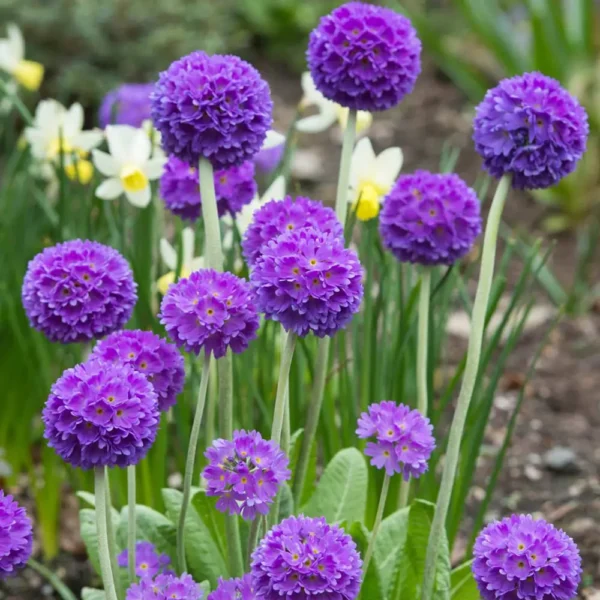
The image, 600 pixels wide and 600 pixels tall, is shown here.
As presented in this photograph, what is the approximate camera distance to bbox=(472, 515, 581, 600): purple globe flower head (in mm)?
1217

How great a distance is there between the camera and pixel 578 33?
4125 mm

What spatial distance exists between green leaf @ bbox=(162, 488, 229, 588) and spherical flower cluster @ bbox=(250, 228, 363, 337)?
0.60m

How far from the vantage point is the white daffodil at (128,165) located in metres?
2.02

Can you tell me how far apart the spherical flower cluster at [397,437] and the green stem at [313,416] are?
0.95 feet

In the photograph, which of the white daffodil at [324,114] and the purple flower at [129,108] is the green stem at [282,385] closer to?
the white daffodil at [324,114]

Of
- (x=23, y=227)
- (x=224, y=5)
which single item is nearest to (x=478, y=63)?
(x=224, y=5)

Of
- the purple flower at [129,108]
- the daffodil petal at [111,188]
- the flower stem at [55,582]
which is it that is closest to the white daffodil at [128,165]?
the daffodil petal at [111,188]

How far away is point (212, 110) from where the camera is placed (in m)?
1.34

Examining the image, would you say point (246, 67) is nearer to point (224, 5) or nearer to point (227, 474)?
point (227, 474)

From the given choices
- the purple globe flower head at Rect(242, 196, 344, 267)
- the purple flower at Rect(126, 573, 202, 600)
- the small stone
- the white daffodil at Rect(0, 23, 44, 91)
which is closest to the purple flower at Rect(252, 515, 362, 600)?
the purple flower at Rect(126, 573, 202, 600)

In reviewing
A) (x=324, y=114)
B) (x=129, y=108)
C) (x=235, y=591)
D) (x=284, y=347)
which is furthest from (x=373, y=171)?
(x=235, y=591)

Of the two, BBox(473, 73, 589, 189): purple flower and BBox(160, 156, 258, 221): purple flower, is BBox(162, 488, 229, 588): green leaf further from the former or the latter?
BBox(473, 73, 589, 189): purple flower

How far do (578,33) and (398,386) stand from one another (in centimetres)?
273

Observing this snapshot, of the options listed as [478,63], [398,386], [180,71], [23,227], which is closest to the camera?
[180,71]
